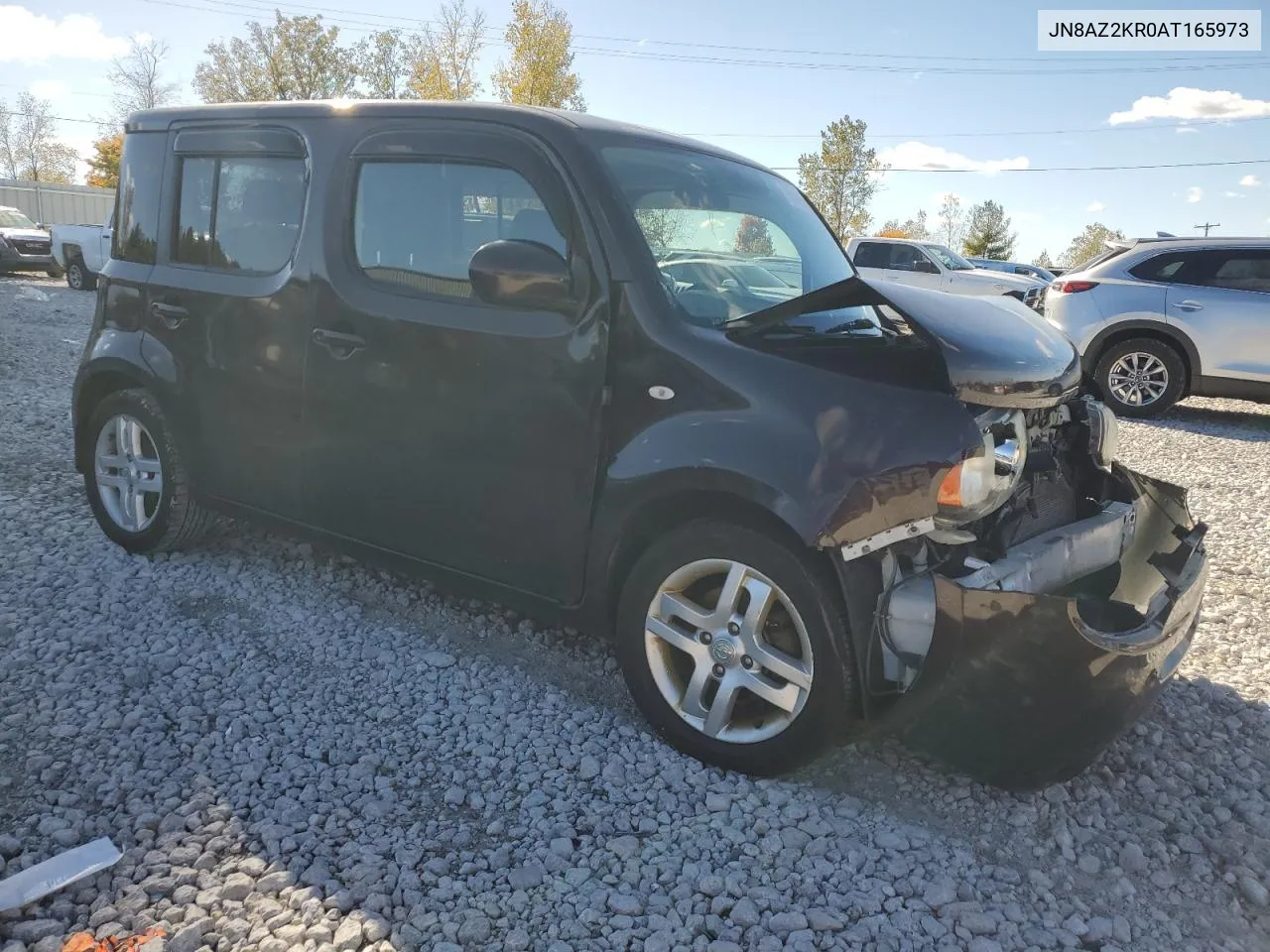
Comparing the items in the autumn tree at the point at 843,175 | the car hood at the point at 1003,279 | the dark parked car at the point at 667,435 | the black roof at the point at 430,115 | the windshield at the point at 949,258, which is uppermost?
the autumn tree at the point at 843,175

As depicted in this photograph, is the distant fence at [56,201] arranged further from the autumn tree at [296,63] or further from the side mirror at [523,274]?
the side mirror at [523,274]

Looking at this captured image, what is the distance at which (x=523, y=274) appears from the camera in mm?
2949

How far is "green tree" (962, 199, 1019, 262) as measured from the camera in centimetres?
6606

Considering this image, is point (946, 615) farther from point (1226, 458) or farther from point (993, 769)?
point (1226, 458)

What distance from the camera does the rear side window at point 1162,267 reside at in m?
9.53

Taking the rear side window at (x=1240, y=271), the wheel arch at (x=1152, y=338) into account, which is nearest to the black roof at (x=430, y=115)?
the wheel arch at (x=1152, y=338)

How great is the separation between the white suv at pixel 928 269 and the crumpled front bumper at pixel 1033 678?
589 inches

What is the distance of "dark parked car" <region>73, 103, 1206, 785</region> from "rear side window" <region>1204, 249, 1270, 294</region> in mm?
7307

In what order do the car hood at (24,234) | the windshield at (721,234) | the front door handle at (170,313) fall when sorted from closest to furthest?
the windshield at (721,234)
the front door handle at (170,313)
the car hood at (24,234)

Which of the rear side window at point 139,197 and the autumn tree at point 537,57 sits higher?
the autumn tree at point 537,57

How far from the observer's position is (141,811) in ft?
8.58

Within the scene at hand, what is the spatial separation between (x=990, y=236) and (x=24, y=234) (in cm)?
6010

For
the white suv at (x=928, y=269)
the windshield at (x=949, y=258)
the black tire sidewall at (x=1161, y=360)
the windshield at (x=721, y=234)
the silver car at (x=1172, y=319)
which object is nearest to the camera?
the windshield at (x=721, y=234)

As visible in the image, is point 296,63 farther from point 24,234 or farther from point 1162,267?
point 1162,267
